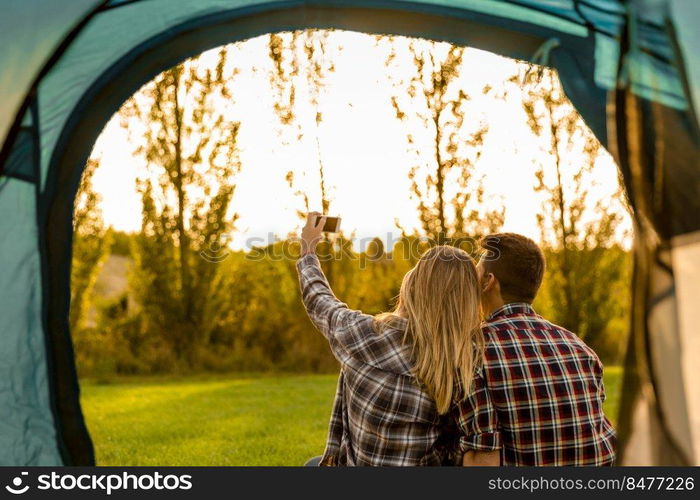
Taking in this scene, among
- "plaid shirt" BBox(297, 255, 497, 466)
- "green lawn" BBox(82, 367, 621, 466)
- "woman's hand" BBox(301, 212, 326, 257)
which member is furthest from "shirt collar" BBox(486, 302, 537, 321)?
"green lawn" BBox(82, 367, 621, 466)

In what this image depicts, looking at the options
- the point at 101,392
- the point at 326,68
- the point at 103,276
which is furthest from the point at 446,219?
the point at 103,276

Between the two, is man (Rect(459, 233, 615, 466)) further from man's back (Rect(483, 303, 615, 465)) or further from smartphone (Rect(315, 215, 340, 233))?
smartphone (Rect(315, 215, 340, 233))

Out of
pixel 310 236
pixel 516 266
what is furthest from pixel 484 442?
pixel 310 236

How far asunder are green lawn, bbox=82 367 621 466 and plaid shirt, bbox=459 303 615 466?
2.89m

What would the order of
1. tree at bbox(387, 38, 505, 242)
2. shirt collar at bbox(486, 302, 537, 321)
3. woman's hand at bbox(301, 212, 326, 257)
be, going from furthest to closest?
tree at bbox(387, 38, 505, 242) → woman's hand at bbox(301, 212, 326, 257) → shirt collar at bbox(486, 302, 537, 321)

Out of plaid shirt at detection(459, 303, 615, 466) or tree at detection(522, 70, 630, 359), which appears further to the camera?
tree at detection(522, 70, 630, 359)

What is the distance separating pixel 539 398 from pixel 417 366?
1.15 ft

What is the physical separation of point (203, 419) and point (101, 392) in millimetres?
1794

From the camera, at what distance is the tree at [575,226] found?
7.89 metres

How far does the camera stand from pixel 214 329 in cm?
848

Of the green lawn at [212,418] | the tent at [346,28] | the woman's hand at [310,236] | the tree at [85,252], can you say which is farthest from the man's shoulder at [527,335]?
the tree at [85,252]

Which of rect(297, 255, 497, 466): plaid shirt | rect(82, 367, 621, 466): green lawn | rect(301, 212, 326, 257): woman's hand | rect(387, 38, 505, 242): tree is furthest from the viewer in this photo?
rect(387, 38, 505, 242): tree

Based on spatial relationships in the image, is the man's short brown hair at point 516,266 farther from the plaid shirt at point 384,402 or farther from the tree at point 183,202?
the tree at point 183,202

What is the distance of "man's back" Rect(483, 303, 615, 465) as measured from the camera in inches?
83.7
